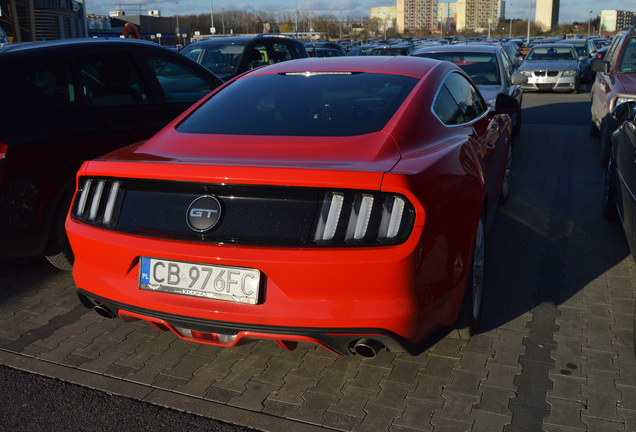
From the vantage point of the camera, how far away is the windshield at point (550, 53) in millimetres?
20016

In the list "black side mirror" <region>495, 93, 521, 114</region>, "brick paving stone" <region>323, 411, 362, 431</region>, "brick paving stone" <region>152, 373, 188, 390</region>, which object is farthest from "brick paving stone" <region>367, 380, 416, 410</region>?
"black side mirror" <region>495, 93, 521, 114</region>

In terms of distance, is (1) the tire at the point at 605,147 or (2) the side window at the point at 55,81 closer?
(2) the side window at the point at 55,81

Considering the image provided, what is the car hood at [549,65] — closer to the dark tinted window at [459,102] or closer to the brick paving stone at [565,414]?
the dark tinted window at [459,102]

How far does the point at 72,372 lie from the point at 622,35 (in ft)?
28.6

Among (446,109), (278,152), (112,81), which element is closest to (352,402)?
(278,152)

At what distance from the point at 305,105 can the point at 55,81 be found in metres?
2.14

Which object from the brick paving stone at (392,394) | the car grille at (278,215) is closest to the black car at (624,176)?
the brick paving stone at (392,394)

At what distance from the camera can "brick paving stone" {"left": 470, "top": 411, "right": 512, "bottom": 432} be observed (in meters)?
2.79

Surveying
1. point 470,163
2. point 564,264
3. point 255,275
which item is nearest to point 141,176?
point 255,275

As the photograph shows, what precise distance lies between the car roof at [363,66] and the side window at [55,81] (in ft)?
4.74

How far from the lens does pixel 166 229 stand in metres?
2.86

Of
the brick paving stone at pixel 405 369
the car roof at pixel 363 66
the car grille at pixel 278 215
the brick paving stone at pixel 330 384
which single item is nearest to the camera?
the car grille at pixel 278 215

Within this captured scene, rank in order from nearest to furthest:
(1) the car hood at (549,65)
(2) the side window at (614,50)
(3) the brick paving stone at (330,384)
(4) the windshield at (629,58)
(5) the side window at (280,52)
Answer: (3) the brick paving stone at (330,384) → (4) the windshield at (629,58) → (2) the side window at (614,50) → (5) the side window at (280,52) → (1) the car hood at (549,65)

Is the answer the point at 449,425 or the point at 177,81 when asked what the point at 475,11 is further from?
the point at 449,425
